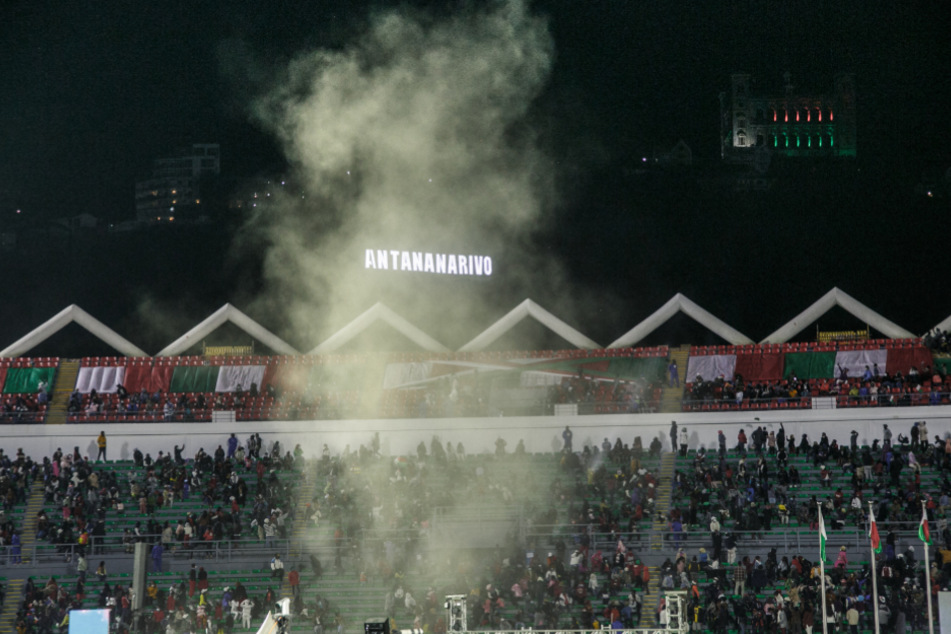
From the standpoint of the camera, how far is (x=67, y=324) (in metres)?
51.7

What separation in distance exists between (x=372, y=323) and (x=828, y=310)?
62.5 feet

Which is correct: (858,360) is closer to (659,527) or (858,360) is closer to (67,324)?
(659,527)

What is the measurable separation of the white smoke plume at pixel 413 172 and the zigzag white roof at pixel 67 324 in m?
5.94

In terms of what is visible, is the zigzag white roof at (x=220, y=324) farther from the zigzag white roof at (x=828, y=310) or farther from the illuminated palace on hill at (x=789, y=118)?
the illuminated palace on hill at (x=789, y=118)

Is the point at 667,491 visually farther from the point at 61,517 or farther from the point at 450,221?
the point at 61,517

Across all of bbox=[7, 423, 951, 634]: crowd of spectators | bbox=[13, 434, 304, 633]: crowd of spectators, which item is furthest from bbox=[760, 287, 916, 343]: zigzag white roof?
bbox=[13, 434, 304, 633]: crowd of spectators

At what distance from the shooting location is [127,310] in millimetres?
54156

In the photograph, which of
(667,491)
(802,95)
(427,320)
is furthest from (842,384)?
(802,95)

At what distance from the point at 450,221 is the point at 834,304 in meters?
16.6

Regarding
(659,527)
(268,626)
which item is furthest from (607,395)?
(268,626)

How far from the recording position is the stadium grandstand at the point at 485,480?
33875 mm

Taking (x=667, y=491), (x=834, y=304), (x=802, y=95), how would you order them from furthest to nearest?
(x=802, y=95)
(x=834, y=304)
(x=667, y=491)

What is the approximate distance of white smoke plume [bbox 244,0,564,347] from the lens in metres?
41.4

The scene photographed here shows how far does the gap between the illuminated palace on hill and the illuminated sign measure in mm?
68321
